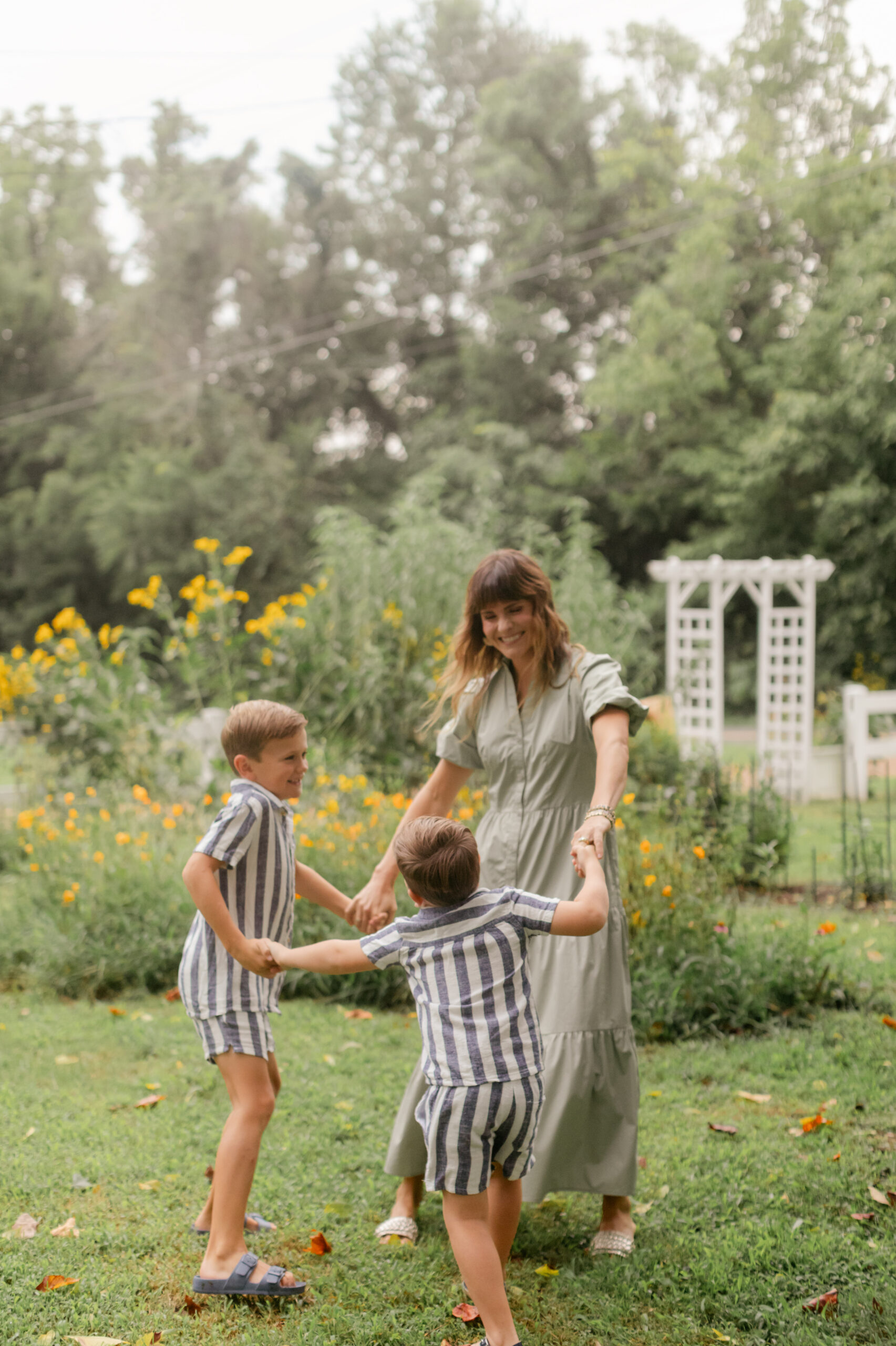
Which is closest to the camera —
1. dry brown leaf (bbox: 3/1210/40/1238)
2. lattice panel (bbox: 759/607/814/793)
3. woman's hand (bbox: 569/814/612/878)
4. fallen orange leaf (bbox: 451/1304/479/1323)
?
woman's hand (bbox: 569/814/612/878)

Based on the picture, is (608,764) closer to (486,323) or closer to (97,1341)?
(97,1341)

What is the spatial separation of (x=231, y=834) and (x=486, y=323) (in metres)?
23.6

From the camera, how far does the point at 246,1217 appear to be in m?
2.75

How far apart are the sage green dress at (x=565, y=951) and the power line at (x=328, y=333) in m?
19.8

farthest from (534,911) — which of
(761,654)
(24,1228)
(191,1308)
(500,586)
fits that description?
(761,654)

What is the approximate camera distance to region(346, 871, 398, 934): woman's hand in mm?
2566

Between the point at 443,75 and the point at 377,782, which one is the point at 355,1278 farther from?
the point at 443,75

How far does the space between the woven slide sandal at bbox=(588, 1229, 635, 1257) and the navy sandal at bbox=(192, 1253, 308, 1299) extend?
702mm

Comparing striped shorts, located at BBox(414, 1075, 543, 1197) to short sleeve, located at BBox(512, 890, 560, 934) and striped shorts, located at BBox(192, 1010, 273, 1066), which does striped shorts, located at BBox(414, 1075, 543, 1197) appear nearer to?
short sleeve, located at BBox(512, 890, 560, 934)

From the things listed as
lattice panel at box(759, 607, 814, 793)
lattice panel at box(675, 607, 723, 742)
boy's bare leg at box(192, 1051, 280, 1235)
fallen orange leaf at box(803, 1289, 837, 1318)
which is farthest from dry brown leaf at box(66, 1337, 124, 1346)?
lattice panel at box(675, 607, 723, 742)

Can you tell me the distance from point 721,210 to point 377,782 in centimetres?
1720

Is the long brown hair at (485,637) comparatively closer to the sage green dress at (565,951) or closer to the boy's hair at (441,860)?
the sage green dress at (565,951)

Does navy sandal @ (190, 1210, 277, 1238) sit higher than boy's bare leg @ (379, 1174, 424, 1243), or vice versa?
boy's bare leg @ (379, 1174, 424, 1243)

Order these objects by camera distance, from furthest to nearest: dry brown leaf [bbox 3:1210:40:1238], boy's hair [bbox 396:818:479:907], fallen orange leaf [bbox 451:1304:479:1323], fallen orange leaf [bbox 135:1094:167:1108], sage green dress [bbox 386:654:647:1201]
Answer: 1. fallen orange leaf [bbox 135:1094:167:1108]
2. dry brown leaf [bbox 3:1210:40:1238]
3. sage green dress [bbox 386:654:647:1201]
4. fallen orange leaf [bbox 451:1304:479:1323]
5. boy's hair [bbox 396:818:479:907]
